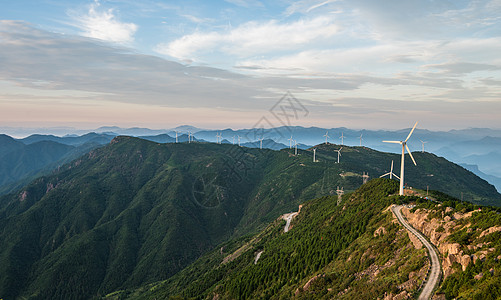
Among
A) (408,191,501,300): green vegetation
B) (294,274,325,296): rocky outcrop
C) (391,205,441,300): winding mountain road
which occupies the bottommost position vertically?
(294,274,325,296): rocky outcrop

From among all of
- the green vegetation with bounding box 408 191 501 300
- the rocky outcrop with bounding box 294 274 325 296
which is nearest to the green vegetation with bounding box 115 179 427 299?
the rocky outcrop with bounding box 294 274 325 296

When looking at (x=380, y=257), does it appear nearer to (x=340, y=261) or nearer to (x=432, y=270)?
(x=340, y=261)

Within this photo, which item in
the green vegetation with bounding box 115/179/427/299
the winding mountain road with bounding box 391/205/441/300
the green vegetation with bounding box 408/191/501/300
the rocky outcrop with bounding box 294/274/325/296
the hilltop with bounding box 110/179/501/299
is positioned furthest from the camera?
the rocky outcrop with bounding box 294/274/325/296

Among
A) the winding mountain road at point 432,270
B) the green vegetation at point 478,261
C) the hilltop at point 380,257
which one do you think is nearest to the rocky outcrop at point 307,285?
the hilltop at point 380,257

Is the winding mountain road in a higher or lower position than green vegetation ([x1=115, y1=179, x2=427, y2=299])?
higher

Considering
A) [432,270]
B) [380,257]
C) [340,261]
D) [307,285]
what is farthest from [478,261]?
[307,285]

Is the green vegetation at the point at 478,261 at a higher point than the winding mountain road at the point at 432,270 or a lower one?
higher

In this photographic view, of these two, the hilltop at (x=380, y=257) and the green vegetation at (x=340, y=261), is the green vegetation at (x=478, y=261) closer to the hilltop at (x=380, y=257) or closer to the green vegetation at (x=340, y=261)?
the hilltop at (x=380, y=257)

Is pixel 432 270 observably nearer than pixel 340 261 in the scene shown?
Yes

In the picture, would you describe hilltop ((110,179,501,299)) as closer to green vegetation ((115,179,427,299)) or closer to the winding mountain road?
green vegetation ((115,179,427,299))

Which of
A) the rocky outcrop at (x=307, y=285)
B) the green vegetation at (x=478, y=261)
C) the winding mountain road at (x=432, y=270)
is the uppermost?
the green vegetation at (x=478, y=261)

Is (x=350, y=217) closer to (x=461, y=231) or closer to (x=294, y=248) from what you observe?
(x=294, y=248)
